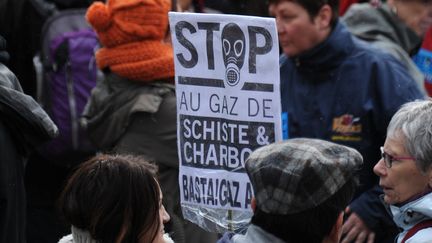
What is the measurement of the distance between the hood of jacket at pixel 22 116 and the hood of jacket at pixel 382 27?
2.62 meters

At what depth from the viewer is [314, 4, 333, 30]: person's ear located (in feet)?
A: 18.4

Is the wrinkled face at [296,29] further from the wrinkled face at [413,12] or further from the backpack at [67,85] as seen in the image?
the backpack at [67,85]

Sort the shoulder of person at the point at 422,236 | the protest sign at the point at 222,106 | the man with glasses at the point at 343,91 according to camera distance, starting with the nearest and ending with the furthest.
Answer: the shoulder of person at the point at 422,236 → the protest sign at the point at 222,106 → the man with glasses at the point at 343,91

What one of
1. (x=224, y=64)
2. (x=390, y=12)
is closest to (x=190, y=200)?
(x=224, y=64)

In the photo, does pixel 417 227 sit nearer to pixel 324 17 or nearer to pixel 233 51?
pixel 233 51

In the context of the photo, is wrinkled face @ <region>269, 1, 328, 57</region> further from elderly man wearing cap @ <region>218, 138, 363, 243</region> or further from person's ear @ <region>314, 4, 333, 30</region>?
elderly man wearing cap @ <region>218, 138, 363, 243</region>

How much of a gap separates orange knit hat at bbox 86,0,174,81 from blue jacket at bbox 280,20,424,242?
2.48ft

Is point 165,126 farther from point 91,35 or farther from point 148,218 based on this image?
point 148,218

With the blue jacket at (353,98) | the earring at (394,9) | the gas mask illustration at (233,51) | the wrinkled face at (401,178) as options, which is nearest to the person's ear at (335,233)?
the wrinkled face at (401,178)

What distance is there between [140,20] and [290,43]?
2.76 ft

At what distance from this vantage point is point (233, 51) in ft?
14.0

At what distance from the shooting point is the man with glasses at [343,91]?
525 centimetres

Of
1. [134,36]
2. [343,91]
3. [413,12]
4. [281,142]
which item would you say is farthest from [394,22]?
[281,142]

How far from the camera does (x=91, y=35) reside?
654 centimetres
